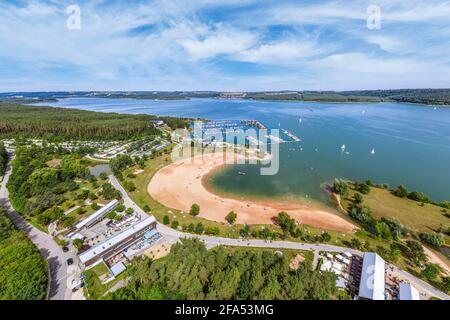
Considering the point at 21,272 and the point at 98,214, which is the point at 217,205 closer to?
the point at 98,214

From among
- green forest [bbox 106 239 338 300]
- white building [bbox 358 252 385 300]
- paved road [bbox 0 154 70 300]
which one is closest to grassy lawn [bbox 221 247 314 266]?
green forest [bbox 106 239 338 300]

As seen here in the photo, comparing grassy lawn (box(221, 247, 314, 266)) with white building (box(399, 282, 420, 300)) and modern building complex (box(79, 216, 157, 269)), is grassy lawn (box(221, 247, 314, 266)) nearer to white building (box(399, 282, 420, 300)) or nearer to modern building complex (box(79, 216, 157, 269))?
white building (box(399, 282, 420, 300))

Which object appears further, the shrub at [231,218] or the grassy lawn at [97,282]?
the shrub at [231,218]

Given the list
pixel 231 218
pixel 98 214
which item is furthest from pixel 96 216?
pixel 231 218

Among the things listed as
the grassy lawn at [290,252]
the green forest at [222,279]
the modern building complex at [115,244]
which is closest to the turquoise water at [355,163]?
the grassy lawn at [290,252]

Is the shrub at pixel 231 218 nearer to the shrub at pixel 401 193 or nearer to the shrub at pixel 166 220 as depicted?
the shrub at pixel 166 220
